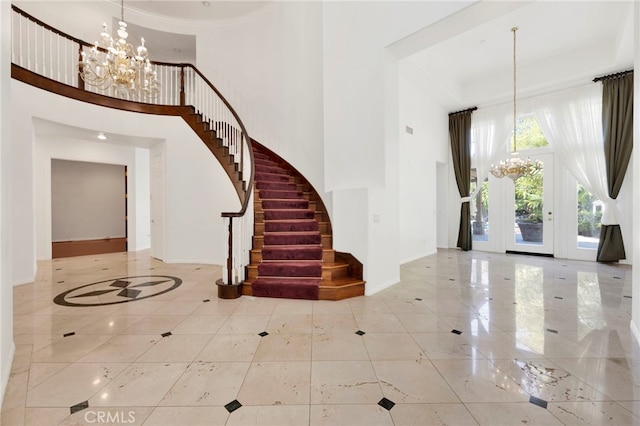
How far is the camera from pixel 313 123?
225 inches

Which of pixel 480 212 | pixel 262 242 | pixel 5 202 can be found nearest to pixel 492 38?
pixel 480 212

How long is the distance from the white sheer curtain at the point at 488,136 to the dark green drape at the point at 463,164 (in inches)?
6.4

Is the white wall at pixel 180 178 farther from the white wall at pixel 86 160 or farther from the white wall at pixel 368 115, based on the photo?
the white wall at pixel 368 115

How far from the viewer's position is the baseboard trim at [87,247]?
265 inches

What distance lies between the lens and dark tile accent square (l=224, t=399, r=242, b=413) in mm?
1625

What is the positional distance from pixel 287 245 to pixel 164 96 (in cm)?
556

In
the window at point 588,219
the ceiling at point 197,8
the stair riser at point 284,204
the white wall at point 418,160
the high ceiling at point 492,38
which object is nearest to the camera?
the high ceiling at point 492,38

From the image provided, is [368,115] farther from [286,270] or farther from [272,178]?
[286,270]

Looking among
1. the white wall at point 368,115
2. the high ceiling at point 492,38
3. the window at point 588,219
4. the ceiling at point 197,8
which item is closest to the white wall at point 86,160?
the high ceiling at point 492,38

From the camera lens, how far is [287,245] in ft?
14.2

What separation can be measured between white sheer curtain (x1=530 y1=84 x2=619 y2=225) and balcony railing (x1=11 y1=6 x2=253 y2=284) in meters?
7.18

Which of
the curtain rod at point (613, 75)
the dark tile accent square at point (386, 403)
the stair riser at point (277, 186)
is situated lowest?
the dark tile accent square at point (386, 403)

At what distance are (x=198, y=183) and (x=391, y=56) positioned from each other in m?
4.67

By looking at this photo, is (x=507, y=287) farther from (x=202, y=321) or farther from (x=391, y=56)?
(x=202, y=321)
